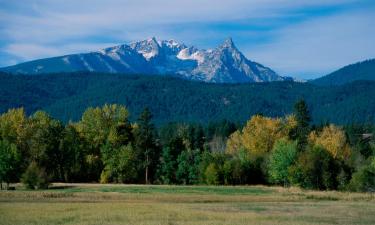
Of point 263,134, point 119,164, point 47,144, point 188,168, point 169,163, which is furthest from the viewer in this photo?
point 263,134

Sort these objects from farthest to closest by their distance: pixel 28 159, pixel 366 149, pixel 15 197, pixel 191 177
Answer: pixel 366 149
pixel 191 177
pixel 28 159
pixel 15 197

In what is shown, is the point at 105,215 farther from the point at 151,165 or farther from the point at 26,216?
the point at 151,165

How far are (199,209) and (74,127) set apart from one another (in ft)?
234

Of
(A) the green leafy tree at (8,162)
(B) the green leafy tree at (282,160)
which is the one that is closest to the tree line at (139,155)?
(B) the green leafy tree at (282,160)

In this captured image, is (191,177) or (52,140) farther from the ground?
(52,140)

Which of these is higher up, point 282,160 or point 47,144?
point 47,144

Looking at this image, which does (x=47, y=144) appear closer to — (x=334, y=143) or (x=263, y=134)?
(x=263, y=134)

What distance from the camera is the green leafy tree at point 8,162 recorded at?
97.7 metres

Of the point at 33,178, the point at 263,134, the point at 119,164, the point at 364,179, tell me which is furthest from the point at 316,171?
the point at 33,178

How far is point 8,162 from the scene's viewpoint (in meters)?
100

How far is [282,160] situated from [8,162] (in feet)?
163

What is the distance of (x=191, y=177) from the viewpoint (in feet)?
407

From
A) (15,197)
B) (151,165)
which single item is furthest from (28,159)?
(15,197)

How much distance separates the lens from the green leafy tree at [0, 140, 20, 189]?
320 feet
